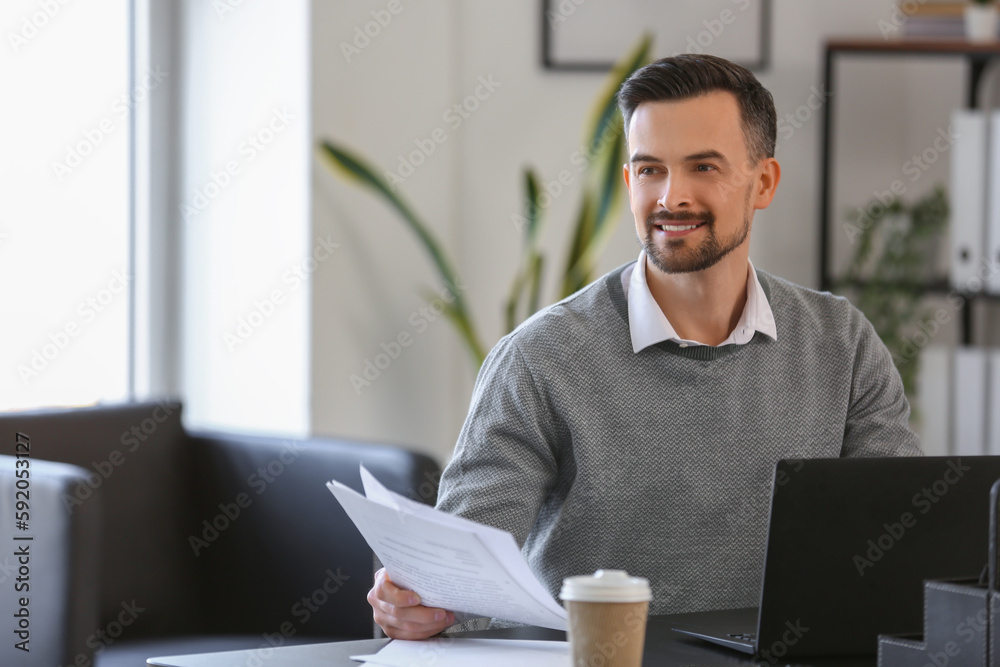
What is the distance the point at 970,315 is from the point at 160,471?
2154 millimetres

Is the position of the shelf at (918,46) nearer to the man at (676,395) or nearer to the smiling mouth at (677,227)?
the man at (676,395)

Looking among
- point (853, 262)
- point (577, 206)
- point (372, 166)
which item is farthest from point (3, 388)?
point (853, 262)

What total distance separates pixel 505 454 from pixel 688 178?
380 millimetres

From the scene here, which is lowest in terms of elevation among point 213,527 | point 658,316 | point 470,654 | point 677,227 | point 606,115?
point 213,527

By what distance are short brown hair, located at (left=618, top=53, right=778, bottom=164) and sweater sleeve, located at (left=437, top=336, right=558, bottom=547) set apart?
1.07 feet

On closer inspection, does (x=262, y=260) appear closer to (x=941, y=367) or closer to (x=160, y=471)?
(x=160, y=471)

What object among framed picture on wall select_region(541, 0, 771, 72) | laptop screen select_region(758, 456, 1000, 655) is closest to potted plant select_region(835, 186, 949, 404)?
framed picture on wall select_region(541, 0, 771, 72)

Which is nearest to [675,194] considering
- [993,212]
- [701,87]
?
[701,87]

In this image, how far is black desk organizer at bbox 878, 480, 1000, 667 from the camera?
30.2 inches

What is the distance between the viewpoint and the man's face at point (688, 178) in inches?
51.0

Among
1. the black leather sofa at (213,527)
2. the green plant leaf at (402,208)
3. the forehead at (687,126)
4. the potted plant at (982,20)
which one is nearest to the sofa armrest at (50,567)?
the black leather sofa at (213,527)

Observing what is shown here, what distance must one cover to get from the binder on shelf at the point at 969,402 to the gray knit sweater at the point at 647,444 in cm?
173

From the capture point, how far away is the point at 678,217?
51.1 inches

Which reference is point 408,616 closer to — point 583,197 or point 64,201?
point 583,197
